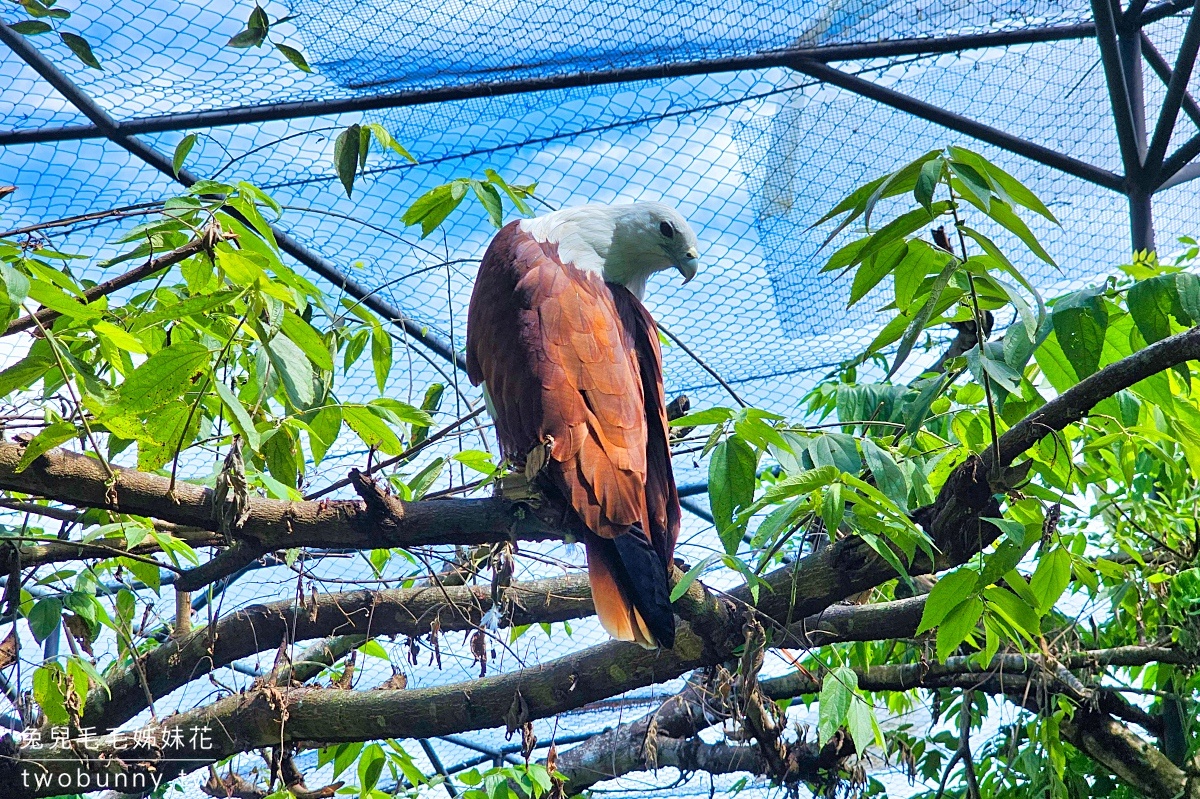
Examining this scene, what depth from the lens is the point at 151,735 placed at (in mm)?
2086

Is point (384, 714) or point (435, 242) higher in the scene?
point (435, 242)

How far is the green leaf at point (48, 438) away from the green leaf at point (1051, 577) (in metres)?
1.42

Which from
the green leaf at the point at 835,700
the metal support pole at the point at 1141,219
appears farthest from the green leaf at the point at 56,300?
the metal support pole at the point at 1141,219

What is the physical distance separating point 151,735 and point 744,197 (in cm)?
229

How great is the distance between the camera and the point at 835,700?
175 centimetres

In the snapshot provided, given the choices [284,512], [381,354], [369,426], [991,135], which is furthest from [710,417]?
[991,135]

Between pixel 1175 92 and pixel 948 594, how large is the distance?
1998mm

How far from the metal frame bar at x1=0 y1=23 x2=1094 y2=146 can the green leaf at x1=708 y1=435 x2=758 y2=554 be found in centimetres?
182

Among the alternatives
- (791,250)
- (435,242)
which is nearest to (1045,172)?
(791,250)

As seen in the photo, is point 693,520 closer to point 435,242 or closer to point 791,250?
point 791,250

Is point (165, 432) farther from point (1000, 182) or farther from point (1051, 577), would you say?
point (1051, 577)

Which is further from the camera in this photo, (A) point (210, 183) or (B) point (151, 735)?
(B) point (151, 735)

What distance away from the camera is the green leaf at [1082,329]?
1.31 m

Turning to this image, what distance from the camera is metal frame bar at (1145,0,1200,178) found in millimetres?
2625
